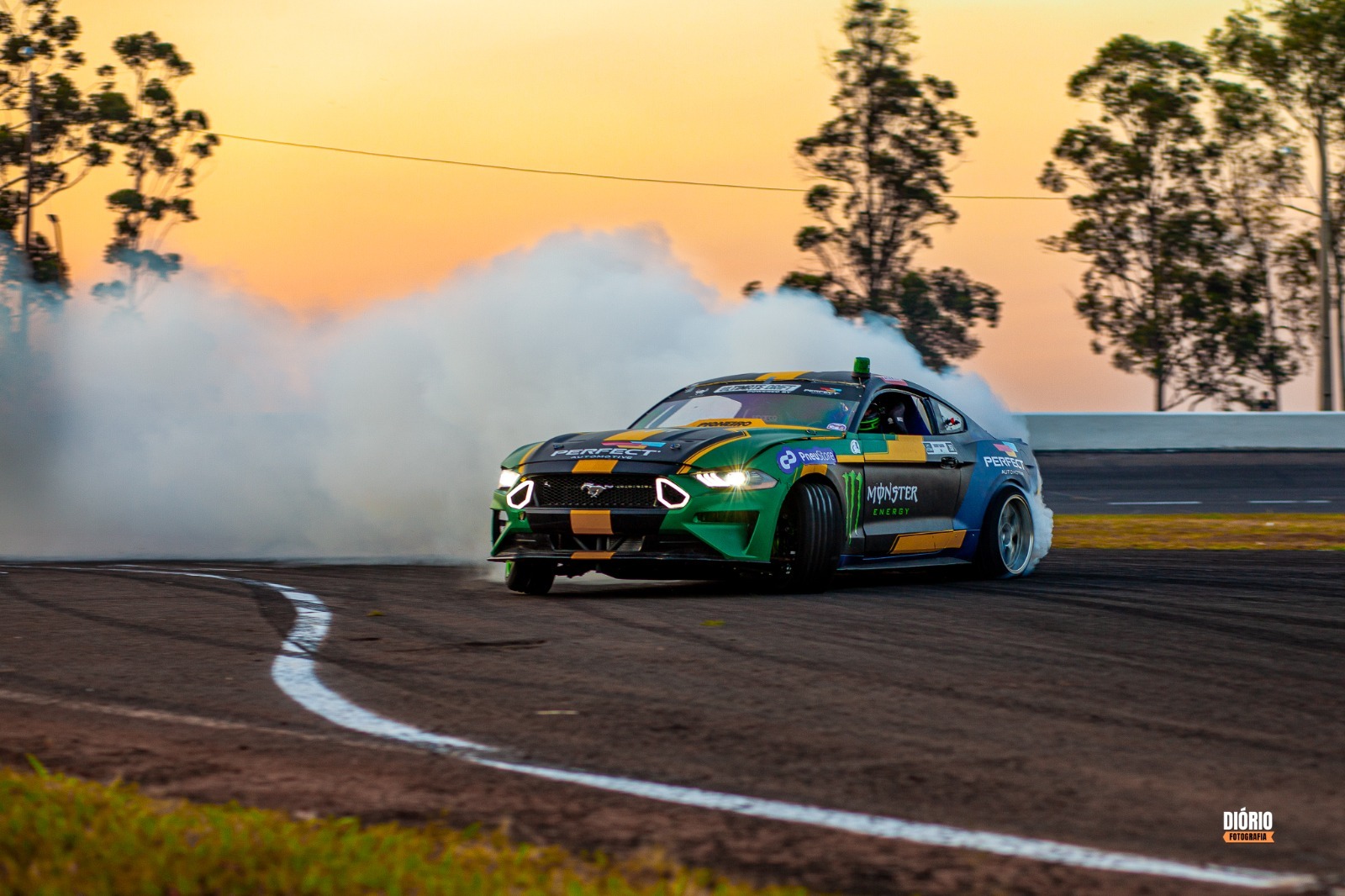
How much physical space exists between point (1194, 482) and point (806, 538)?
54.9 ft

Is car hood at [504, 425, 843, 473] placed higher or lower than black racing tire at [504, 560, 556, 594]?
higher

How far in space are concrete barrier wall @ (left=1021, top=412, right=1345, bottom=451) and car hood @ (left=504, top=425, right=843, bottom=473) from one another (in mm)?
19599

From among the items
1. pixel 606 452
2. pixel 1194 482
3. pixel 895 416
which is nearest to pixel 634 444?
pixel 606 452

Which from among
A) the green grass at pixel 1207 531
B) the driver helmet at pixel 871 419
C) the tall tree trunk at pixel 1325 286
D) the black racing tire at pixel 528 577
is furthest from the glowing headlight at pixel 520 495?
the tall tree trunk at pixel 1325 286

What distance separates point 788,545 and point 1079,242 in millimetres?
33350

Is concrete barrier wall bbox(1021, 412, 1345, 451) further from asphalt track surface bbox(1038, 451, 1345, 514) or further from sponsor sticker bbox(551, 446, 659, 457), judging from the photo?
sponsor sticker bbox(551, 446, 659, 457)

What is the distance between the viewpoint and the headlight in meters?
8.80

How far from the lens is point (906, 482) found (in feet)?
33.0

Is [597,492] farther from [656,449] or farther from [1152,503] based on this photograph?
[1152,503]

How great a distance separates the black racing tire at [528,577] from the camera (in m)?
9.45

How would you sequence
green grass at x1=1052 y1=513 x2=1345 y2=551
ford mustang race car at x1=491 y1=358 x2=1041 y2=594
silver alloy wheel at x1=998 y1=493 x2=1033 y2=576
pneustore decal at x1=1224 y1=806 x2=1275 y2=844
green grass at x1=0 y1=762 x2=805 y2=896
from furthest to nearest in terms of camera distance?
green grass at x1=1052 y1=513 x2=1345 y2=551 → silver alloy wheel at x1=998 y1=493 x2=1033 y2=576 → ford mustang race car at x1=491 y1=358 x2=1041 y2=594 → pneustore decal at x1=1224 y1=806 x2=1275 y2=844 → green grass at x1=0 y1=762 x2=805 y2=896

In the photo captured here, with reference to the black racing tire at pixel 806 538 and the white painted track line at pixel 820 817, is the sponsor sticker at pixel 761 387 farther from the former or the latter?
the white painted track line at pixel 820 817

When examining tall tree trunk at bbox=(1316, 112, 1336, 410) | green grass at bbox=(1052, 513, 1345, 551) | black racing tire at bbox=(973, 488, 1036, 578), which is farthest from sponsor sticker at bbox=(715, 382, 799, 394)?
tall tree trunk at bbox=(1316, 112, 1336, 410)

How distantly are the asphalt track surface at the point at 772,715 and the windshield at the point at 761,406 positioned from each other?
139 centimetres
